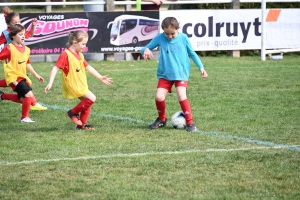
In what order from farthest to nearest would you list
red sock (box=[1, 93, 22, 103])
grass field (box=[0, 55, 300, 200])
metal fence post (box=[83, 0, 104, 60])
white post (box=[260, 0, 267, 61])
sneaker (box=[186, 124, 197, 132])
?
metal fence post (box=[83, 0, 104, 60]) < white post (box=[260, 0, 267, 61]) < red sock (box=[1, 93, 22, 103]) < sneaker (box=[186, 124, 197, 132]) < grass field (box=[0, 55, 300, 200])

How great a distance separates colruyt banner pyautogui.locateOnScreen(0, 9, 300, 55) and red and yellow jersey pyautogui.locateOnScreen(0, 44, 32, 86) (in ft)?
24.1

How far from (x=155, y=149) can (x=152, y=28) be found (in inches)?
426

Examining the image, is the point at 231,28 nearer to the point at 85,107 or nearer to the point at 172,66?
the point at 172,66

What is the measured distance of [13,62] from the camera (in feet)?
33.3

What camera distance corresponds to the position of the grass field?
239 inches

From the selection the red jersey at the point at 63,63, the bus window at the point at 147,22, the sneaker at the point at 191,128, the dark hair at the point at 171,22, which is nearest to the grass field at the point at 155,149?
the sneaker at the point at 191,128

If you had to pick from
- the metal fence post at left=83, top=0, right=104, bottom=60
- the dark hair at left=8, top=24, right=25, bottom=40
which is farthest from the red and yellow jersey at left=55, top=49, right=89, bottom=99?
the metal fence post at left=83, top=0, right=104, bottom=60

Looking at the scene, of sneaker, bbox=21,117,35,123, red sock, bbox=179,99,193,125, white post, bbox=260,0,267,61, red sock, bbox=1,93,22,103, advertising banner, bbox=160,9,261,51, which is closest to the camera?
red sock, bbox=179,99,193,125

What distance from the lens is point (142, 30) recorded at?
1823cm

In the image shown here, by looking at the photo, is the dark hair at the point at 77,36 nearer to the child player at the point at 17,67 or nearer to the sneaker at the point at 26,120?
the child player at the point at 17,67

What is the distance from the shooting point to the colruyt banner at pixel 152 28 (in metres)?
17.7

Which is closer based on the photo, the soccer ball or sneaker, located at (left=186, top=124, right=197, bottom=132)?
sneaker, located at (left=186, top=124, right=197, bottom=132)

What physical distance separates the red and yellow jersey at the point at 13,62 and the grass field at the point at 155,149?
24.3 inches

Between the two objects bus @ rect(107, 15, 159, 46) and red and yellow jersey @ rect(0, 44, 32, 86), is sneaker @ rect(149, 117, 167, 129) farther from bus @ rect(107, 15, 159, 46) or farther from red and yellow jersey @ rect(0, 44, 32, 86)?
bus @ rect(107, 15, 159, 46)
